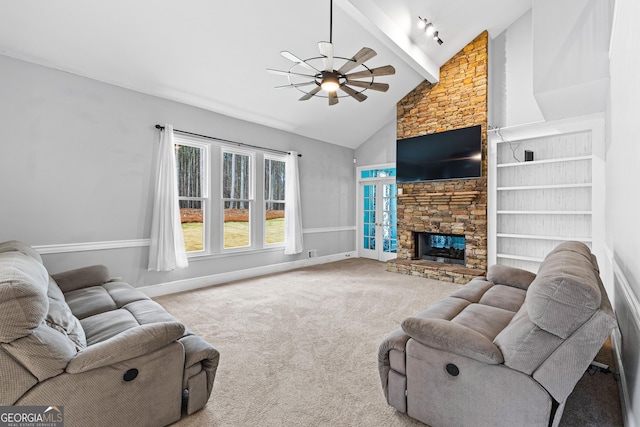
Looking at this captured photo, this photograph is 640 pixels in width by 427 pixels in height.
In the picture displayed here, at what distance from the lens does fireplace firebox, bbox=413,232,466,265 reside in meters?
5.82

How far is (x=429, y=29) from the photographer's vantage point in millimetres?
4695

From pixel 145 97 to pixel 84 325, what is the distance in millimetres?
3312

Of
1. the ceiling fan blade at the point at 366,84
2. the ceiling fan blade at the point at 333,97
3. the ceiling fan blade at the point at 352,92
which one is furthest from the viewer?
the ceiling fan blade at the point at 333,97

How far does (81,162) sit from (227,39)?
7.79 ft

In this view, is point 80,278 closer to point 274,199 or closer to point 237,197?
point 237,197

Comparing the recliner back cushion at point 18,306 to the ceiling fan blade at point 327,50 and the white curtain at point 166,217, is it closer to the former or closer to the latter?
the ceiling fan blade at point 327,50

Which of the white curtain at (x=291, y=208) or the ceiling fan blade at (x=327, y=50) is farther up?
the ceiling fan blade at (x=327, y=50)

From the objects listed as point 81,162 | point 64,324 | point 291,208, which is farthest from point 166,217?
point 64,324

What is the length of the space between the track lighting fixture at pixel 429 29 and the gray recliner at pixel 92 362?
5.08 meters

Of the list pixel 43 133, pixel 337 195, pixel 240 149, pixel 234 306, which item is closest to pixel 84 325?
pixel 234 306

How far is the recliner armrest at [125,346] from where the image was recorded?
146cm

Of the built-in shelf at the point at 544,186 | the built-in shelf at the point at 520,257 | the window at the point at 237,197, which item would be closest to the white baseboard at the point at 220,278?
the window at the point at 237,197

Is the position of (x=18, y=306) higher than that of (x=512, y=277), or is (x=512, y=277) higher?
(x=18, y=306)

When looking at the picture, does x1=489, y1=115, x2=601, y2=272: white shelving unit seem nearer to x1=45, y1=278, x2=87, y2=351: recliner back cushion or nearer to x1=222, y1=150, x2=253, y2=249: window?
x1=222, y1=150, x2=253, y2=249: window
